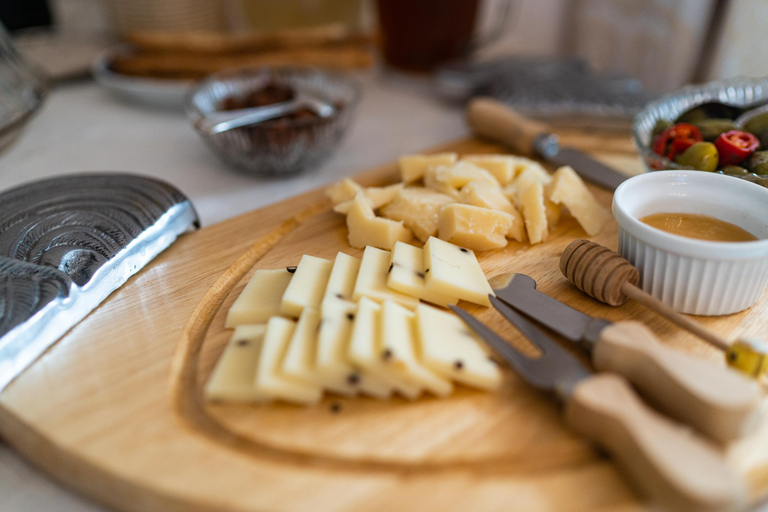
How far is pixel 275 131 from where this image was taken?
64.6 inches

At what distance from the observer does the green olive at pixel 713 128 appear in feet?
4.53

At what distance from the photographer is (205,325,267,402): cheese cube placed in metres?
0.93

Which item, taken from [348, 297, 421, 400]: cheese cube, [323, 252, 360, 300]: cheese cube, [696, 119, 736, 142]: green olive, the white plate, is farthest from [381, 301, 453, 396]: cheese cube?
the white plate

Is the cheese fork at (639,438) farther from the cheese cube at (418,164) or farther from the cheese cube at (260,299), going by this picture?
the cheese cube at (418,164)

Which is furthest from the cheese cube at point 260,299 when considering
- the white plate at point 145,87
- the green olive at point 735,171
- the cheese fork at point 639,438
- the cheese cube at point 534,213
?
the white plate at point 145,87

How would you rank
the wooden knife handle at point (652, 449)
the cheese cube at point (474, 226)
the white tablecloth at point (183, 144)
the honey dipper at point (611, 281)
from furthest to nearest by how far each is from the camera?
the white tablecloth at point (183, 144) → the cheese cube at point (474, 226) → the honey dipper at point (611, 281) → the wooden knife handle at point (652, 449)

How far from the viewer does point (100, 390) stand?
0.97 meters

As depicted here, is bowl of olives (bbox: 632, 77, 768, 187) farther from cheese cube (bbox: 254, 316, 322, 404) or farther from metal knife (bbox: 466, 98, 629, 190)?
cheese cube (bbox: 254, 316, 322, 404)

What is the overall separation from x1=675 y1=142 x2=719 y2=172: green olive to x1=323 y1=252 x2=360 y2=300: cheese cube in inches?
32.7

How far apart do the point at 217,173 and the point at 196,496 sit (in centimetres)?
126

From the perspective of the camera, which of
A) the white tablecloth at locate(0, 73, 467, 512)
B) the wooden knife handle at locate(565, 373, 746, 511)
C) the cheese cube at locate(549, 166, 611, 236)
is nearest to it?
the wooden knife handle at locate(565, 373, 746, 511)

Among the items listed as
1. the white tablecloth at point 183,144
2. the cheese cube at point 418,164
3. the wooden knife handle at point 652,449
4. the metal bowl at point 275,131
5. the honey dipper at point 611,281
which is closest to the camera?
the wooden knife handle at point 652,449

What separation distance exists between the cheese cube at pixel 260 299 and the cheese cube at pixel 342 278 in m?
0.11

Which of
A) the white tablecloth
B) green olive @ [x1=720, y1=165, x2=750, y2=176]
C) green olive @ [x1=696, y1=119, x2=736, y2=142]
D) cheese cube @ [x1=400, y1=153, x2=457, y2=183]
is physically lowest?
the white tablecloth
